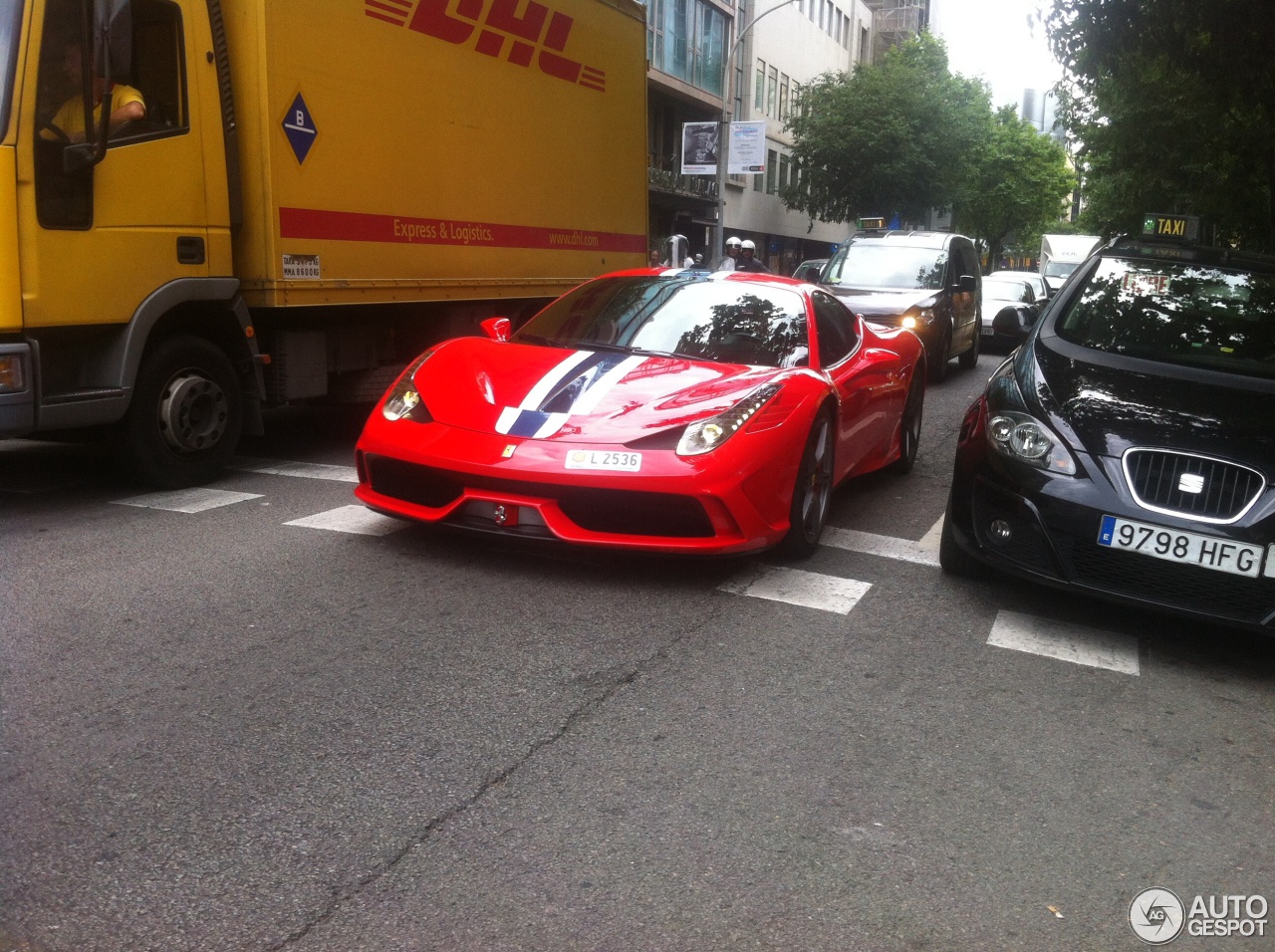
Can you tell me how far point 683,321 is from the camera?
6227 millimetres

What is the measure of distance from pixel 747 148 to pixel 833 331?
1047 inches

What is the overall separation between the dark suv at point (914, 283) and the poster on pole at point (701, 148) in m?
10.5

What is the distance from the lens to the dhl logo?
8188mm

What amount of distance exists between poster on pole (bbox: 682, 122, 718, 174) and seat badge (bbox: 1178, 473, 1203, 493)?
21.9m

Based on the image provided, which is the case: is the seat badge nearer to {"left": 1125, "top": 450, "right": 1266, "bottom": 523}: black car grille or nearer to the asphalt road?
{"left": 1125, "top": 450, "right": 1266, "bottom": 523}: black car grille

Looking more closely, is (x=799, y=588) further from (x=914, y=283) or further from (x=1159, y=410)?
(x=914, y=283)

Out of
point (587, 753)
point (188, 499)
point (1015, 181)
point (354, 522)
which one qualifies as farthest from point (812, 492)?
point (1015, 181)

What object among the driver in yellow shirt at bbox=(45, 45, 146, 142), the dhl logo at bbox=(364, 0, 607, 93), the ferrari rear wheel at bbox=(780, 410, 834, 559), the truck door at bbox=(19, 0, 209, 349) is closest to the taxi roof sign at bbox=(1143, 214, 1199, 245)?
the dhl logo at bbox=(364, 0, 607, 93)

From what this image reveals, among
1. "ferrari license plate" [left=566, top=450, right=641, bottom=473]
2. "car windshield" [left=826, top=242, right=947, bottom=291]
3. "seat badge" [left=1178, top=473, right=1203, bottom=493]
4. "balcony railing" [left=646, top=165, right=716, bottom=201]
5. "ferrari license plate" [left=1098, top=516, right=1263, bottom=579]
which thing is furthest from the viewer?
"balcony railing" [left=646, top=165, right=716, bottom=201]

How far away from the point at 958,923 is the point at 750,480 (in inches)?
102

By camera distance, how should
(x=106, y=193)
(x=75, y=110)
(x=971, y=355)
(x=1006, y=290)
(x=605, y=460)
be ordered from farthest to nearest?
(x=1006, y=290) < (x=971, y=355) < (x=106, y=193) < (x=75, y=110) < (x=605, y=460)

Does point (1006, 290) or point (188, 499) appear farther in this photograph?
point (1006, 290)

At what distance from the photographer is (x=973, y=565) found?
5.41m

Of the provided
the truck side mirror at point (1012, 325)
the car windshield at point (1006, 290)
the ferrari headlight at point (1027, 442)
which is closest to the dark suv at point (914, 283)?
the car windshield at point (1006, 290)
